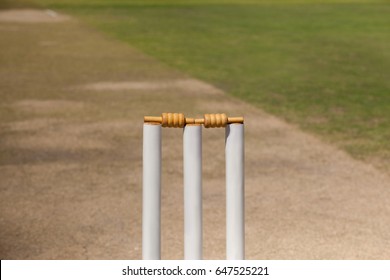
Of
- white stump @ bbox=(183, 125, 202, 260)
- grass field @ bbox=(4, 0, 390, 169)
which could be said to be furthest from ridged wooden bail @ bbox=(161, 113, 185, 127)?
grass field @ bbox=(4, 0, 390, 169)

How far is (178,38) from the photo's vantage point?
2650cm

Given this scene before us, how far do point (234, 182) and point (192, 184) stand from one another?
21cm

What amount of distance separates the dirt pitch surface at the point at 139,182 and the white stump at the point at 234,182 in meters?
2.41

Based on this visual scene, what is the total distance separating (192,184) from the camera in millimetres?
5391

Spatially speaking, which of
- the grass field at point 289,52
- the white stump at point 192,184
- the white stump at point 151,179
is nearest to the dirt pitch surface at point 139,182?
the grass field at point 289,52

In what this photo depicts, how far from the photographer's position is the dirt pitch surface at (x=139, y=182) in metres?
8.26

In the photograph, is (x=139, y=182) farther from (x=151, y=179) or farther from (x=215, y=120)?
(x=151, y=179)

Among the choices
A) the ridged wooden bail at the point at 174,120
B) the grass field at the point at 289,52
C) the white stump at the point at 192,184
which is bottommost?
the white stump at the point at 192,184

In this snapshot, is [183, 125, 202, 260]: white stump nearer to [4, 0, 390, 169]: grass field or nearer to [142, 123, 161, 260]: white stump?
[142, 123, 161, 260]: white stump

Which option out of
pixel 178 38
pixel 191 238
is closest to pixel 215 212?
pixel 191 238

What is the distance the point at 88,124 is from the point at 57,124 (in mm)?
386

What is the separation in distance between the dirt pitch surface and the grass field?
65 centimetres

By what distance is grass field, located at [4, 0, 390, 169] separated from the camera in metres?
14.2

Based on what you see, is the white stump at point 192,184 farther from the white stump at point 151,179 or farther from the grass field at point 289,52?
the grass field at point 289,52
